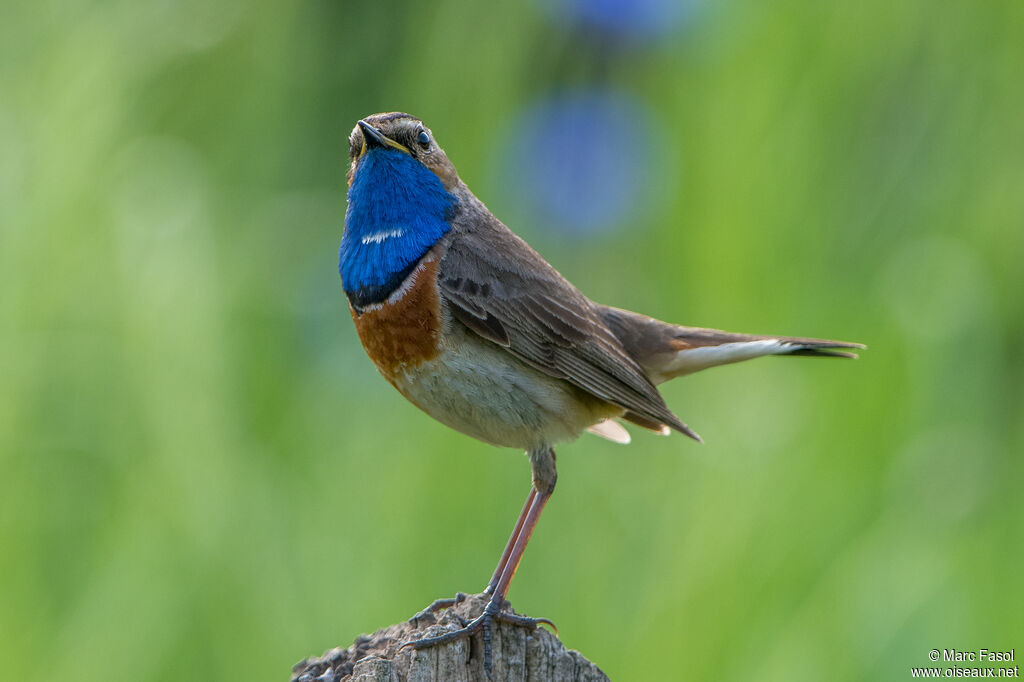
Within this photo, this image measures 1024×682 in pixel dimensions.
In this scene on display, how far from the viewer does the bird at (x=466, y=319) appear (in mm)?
2395

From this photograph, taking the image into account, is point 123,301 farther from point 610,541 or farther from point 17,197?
point 610,541

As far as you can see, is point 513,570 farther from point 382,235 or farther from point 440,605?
point 382,235


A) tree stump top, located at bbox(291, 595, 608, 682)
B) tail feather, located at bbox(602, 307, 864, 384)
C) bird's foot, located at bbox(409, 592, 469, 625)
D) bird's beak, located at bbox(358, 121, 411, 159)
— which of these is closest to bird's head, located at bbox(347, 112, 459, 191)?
bird's beak, located at bbox(358, 121, 411, 159)

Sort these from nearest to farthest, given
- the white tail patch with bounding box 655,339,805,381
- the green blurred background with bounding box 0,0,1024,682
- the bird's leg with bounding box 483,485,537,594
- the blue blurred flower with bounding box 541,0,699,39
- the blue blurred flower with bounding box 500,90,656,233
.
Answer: the bird's leg with bounding box 483,485,537,594 < the white tail patch with bounding box 655,339,805,381 < the green blurred background with bounding box 0,0,1024,682 < the blue blurred flower with bounding box 500,90,656,233 < the blue blurred flower with bounding box 541,0,699,39

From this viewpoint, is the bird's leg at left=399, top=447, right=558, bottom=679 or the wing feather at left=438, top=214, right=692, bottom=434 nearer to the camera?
the bird's leg at left=399, top=447, right=558, bottom=679

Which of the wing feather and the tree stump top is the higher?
the wing feather

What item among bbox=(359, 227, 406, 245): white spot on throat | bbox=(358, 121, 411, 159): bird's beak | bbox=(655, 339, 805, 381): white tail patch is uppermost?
bbox=(358, 121, 411, 159): bird's beak

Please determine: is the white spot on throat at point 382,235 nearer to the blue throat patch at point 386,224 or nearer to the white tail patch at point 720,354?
the blue throat patch at point 386,224

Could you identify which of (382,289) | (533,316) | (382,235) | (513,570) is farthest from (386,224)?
(513,570)

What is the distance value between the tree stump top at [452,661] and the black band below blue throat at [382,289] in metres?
0.66

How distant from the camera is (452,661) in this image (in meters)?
1.96

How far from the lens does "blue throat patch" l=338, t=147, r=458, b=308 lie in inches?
95.6

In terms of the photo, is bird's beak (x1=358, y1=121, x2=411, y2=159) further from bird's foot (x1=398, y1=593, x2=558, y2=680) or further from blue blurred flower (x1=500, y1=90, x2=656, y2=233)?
blue blurred flower (x1=500, y1=90, x2=656, y2=233)

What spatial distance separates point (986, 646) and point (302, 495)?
73.0 inches
